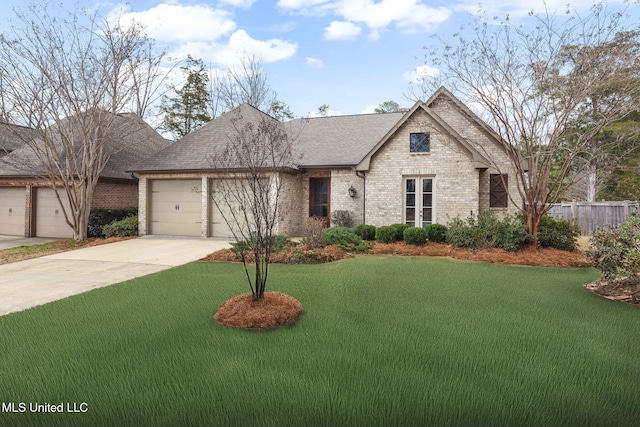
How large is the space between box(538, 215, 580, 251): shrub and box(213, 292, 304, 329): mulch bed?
902cm

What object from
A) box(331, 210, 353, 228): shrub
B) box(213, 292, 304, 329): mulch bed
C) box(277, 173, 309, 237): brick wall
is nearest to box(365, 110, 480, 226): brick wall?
box(331, 210, 353, 228): shrub

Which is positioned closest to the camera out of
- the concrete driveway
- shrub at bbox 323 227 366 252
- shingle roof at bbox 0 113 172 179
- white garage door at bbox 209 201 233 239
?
the concrete driveway

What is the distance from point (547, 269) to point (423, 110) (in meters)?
7.03

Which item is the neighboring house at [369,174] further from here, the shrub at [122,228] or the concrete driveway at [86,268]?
the concrete driveway at [86,268]

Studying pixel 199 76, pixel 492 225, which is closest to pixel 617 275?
pixel 492 225

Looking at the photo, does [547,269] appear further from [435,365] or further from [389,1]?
[389,1]

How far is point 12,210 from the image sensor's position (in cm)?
1631

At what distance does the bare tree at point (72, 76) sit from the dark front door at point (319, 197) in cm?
817

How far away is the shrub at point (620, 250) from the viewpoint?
614cm

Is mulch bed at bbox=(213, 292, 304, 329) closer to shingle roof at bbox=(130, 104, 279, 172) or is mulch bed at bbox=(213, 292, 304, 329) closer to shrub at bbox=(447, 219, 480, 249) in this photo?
shrub at bbox=(447, 219, 480, 249)

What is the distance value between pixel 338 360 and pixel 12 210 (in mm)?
19267


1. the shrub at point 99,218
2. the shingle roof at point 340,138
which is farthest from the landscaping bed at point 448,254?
the shrub at point 99,218

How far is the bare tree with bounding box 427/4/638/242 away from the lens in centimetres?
995

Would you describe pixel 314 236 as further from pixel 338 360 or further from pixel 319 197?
pixel 338 360
